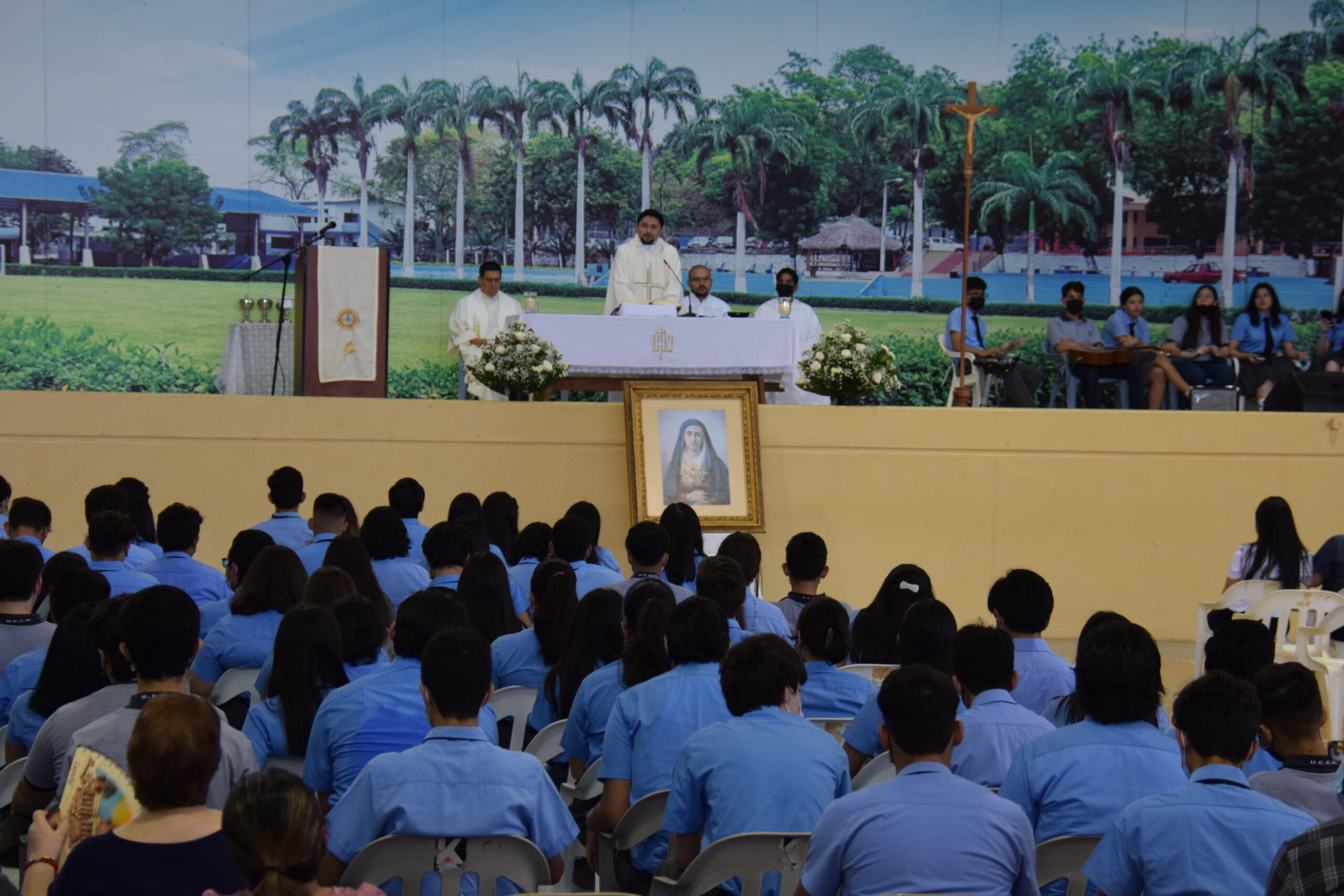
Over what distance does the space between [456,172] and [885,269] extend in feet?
13.7

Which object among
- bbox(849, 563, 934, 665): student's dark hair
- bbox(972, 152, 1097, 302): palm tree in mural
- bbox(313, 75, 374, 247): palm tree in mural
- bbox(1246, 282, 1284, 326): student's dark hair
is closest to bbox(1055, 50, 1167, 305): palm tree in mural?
bbox(972, 152, 1097, 302): palm tree in mural

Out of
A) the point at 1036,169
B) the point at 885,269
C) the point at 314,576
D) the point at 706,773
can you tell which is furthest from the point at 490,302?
the point at 706,773

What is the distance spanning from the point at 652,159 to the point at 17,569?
939cm

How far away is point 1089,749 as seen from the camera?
10.1 feet

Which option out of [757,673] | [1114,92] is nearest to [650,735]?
[757,673]

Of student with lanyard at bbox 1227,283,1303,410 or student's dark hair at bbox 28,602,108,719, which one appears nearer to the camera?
student's dark hair at bbox 28,602,108,719

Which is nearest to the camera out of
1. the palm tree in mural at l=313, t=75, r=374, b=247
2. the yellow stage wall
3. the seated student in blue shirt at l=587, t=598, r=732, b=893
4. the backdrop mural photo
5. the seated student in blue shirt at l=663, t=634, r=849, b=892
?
the seated student in blue shirt at l=663, t=634, r=849, b=892

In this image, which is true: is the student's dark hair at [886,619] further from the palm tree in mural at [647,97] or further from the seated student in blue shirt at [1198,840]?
the palm tree in mural at [647,97]

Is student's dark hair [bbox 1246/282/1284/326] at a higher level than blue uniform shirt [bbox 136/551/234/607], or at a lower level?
higher

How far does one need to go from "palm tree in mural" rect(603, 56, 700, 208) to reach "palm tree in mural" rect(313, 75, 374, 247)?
7.18ft

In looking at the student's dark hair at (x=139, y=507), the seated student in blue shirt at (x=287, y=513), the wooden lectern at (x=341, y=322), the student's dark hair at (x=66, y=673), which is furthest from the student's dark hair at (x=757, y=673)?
the wooden lectern at (x=341, y=322)

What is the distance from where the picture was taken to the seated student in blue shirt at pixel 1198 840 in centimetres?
254

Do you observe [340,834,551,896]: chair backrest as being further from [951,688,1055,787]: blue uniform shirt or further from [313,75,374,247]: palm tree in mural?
[313,75,374,247]: palm tree in mural

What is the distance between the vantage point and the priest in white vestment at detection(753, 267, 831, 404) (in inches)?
392
